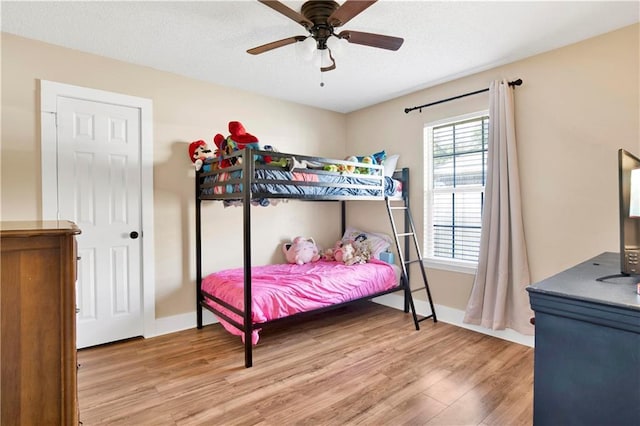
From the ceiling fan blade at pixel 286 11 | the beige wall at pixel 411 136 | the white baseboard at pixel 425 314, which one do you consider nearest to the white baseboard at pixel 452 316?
the white baseboard at pixel 425 314

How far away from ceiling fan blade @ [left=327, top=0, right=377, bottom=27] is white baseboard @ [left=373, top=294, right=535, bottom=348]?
286 cm

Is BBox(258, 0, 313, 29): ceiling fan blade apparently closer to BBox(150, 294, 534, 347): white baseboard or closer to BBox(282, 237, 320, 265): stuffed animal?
BBox(282, 237, 320, 265): stuffed animal

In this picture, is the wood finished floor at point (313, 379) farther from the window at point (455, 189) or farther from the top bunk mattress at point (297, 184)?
the top bunk mattress at point (297, 184)

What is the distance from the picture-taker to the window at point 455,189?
3268mm

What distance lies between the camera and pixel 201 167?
3164 millimetres

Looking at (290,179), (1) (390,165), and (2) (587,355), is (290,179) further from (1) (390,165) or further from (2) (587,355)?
(2) (587,355)

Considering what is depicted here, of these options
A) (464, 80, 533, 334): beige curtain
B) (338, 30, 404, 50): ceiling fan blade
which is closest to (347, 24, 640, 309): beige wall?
(464, 80, 533, 334): beige curtain

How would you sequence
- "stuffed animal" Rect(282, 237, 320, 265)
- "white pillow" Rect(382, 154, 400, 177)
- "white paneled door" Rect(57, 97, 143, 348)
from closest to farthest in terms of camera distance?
1. "white paneled door" Rect(57, 97, 143, 348)
2. "white pillow" Rect(382, 154, 400, 177)
3. "stuffed animal" Rect(282, 237, 320, 265)

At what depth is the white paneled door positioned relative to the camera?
269cm

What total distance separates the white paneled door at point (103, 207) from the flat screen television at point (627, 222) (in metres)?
3.39

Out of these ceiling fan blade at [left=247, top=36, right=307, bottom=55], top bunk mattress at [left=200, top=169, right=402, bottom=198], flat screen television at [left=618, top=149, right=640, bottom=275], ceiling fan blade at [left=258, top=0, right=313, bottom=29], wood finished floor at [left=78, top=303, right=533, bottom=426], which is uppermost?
ceiling fan blade at [left=258, top=0, right=313, bottom=29]

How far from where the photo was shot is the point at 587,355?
3.54ft

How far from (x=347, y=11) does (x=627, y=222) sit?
5.52 feet

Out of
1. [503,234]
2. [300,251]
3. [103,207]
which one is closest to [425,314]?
[503,234]
